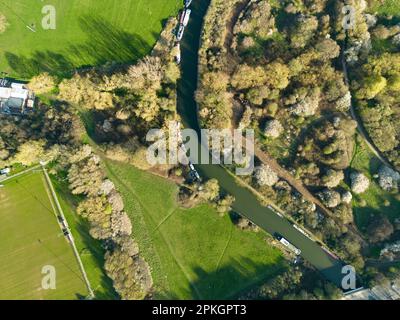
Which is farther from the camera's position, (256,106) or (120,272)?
(256,106)

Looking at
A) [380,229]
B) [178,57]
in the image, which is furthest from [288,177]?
[178,57]

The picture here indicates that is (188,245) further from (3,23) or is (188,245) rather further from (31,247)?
(3,23)

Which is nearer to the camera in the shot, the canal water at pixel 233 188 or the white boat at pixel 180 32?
the canal water at pixel 233 188

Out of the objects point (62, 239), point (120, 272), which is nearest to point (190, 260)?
point (120, 272)

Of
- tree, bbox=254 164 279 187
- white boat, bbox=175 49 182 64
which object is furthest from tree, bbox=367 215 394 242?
white boat, bbox=175 49 182 64

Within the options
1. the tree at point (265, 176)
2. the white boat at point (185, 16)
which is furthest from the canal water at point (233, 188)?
the tree at point (265, 176)

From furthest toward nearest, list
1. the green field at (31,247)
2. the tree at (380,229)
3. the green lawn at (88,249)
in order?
the green lawn at (88,249) → the tree at (380,229) → the green field at (31,247)

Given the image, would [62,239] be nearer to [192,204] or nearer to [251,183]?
[192,204]

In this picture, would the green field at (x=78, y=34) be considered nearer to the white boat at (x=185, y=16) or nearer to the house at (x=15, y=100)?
the white boat at (x=185, y=16)
